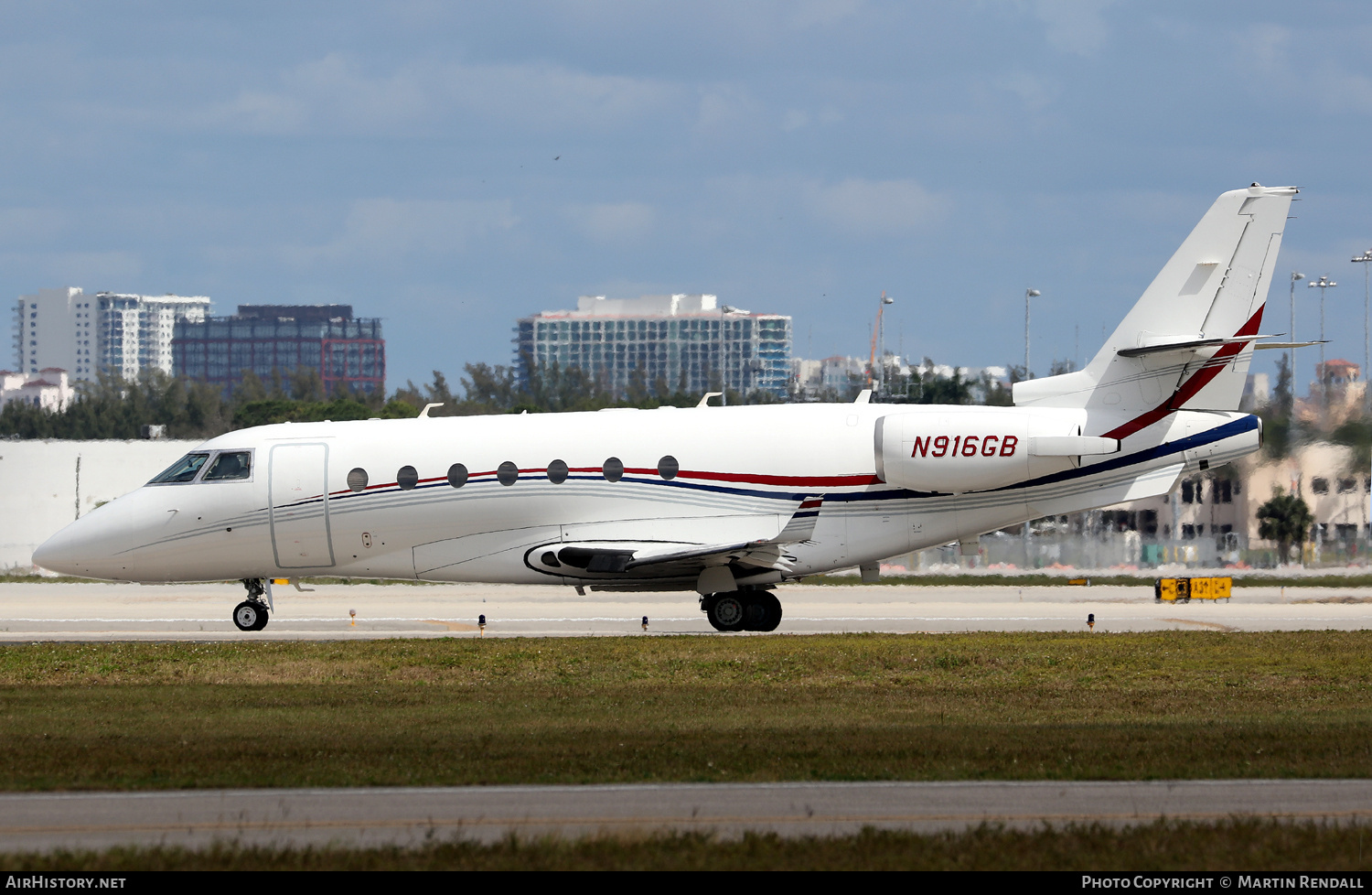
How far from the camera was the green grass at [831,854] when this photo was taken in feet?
28.7

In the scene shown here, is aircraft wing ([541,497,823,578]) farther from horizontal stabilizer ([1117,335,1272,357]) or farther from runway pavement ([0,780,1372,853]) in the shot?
runway pavement ([0,780,1372,853])

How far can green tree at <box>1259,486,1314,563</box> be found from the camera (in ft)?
176

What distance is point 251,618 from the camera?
27.0 m

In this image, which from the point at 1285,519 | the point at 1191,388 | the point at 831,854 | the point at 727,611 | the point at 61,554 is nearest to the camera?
the point at 831,854

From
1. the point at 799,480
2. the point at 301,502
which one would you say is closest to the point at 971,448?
the point at 799,480

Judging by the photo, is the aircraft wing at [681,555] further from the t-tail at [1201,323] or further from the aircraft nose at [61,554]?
the aircraft nose at [61,554]

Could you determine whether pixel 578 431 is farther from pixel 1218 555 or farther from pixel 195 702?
pixel 1218 555

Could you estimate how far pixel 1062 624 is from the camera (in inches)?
1150

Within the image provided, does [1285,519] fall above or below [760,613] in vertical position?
above

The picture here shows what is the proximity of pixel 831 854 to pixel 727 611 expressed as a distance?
16.8 meters

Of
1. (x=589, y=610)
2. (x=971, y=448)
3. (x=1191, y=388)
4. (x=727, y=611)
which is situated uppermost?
(x=1191, y=388)

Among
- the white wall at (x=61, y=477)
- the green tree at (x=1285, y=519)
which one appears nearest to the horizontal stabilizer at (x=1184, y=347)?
the green tree at (x=1285, y=519)

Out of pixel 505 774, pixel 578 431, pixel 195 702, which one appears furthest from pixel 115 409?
pixel 505 774

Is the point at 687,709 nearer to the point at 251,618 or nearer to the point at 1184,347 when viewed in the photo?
the point at 1184,347
